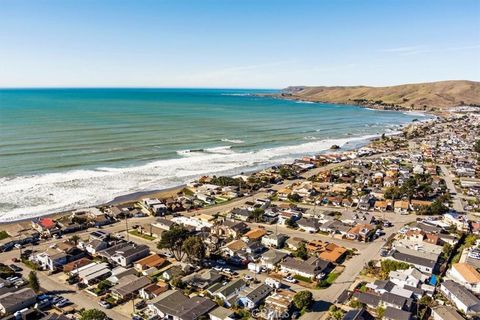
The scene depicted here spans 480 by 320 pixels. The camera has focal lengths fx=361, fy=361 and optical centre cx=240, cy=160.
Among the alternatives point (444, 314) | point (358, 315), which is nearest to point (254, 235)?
point (358, 315)

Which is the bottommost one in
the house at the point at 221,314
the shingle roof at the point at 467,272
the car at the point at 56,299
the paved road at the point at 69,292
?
the paved road at the point at 69,292

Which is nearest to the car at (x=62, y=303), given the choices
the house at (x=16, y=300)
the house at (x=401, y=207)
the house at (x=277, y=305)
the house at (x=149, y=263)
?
the house at (x=16, y=300)

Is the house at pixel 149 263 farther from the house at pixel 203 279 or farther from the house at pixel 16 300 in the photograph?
the house at pixel 16 300

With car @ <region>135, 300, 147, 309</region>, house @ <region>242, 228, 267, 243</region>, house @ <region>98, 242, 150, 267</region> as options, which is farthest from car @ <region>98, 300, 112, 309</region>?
house @ <region>242, 228, 267, 243</region>

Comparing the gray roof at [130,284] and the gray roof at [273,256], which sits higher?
the gray roof at [273,256]

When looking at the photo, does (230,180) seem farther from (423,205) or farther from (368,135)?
(368,135)
